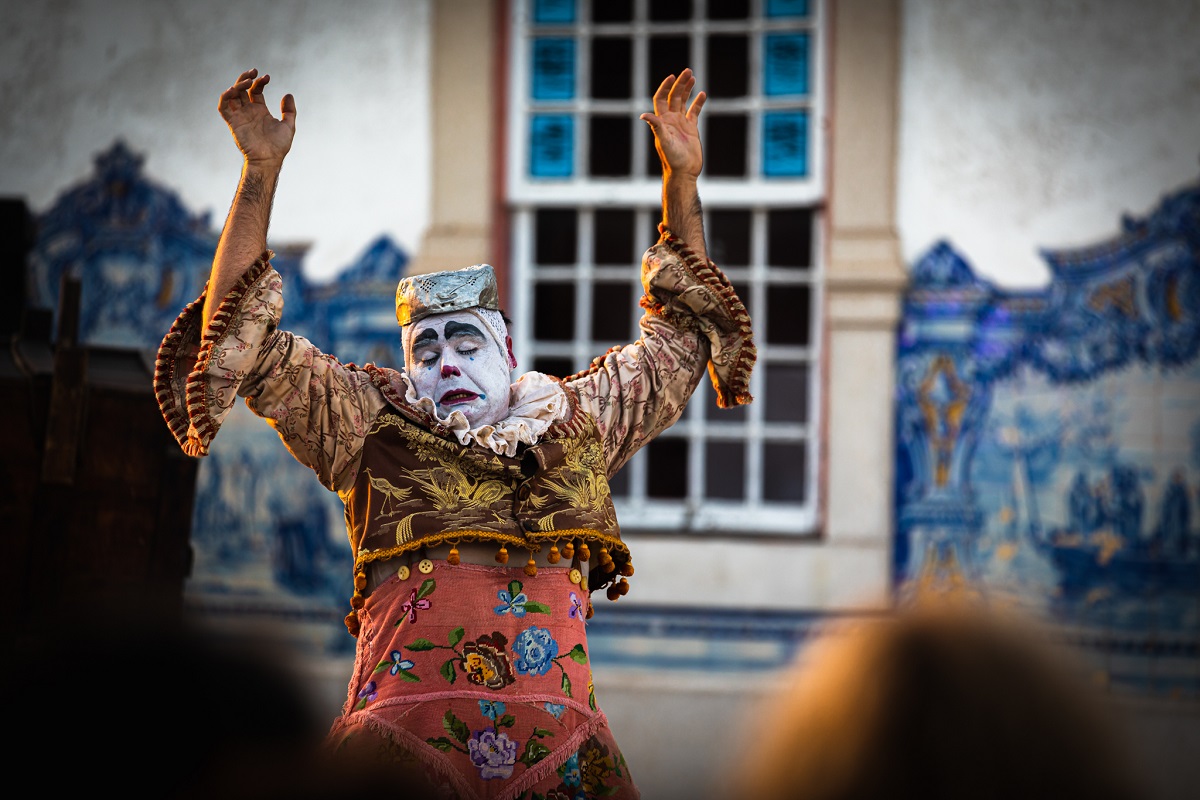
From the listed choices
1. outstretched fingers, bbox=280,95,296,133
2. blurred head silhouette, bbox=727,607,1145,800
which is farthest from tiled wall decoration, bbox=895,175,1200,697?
blurred head silhouette, bbox=727,607,1145,800

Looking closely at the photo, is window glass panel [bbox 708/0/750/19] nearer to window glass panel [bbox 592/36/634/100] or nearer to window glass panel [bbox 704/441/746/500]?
window glass panel [bbox 592/36/634/100]

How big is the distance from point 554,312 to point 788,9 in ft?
5.29

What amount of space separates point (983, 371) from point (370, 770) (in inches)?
185

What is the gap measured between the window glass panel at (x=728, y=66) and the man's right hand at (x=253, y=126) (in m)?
3.60

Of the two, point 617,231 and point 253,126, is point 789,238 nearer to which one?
point 617,231

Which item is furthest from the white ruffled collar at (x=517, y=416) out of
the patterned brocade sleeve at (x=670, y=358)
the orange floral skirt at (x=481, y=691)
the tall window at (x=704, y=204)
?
the tall window at (x=704, y=204)

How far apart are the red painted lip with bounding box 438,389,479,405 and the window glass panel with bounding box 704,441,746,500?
3317 mm

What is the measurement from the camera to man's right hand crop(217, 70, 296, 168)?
3.08m

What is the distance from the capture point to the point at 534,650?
3.04 meters

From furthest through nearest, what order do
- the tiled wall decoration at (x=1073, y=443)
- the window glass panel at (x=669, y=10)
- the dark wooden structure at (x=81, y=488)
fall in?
the window glass panel at (x=669, y=10), the tiled wall decoration at (x=1073, y=443), the dark wooden structure at (x=81, y=488)

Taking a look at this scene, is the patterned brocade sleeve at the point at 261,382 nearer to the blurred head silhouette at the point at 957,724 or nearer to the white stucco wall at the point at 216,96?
the blurred head silhouette at the point at 957,724

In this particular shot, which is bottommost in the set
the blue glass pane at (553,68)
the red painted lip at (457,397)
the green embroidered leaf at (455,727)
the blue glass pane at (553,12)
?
the green embroidered leaf at (455,727)

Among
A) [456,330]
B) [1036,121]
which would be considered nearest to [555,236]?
[1036,121]

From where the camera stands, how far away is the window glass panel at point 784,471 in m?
6.36
